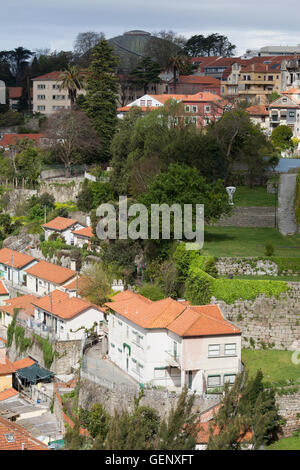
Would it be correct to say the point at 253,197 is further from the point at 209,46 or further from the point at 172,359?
the point at 209,46

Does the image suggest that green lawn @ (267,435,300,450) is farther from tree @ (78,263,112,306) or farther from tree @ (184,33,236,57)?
tree @ (184,33,236,57)

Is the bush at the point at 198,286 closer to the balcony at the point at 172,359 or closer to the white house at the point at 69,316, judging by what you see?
the balcony at the point at 172,359

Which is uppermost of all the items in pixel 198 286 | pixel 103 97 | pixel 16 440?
pixel 103 97

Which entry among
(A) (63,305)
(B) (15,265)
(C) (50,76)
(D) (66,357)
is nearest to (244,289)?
(D) (66,357)

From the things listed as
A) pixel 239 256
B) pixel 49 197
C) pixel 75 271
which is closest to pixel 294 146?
pixel 49 197

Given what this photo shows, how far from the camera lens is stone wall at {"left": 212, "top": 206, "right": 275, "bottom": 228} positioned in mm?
43938

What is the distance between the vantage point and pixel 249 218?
44500mm

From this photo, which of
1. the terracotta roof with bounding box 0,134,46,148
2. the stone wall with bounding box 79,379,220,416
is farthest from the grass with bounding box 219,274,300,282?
the terracotta roof with bounding box 0,134,46,148

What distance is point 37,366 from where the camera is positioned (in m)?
37.3

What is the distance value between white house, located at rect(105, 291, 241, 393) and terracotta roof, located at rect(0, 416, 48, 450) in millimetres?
4836

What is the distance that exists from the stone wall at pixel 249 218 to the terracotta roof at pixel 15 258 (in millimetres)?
12295

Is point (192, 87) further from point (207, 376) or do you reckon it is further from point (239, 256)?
point (207, 376)

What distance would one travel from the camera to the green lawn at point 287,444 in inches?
1102

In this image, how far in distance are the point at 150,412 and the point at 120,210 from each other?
757 inches
